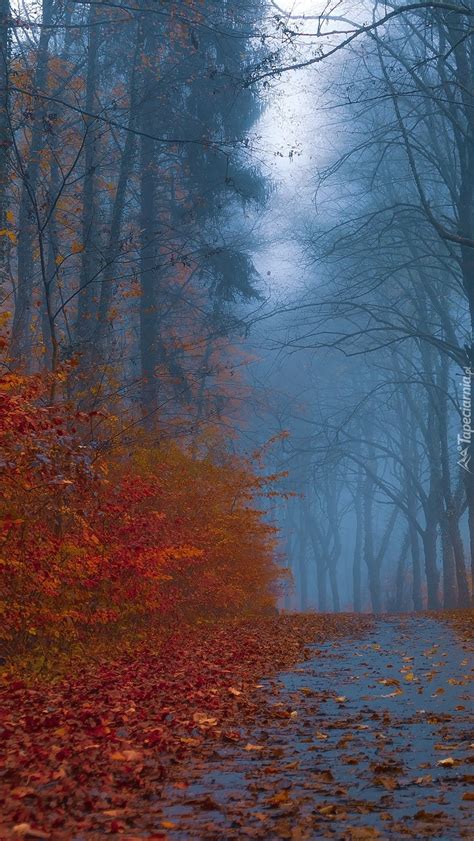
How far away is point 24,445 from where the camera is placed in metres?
9.28

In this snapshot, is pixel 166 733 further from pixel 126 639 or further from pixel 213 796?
pixel 126 639

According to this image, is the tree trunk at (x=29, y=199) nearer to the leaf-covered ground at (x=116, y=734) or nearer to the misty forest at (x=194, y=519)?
the misty forest at (x=194, y=519)

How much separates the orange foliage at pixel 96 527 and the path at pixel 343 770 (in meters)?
3.19

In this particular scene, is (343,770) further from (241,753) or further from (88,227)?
(88,227)

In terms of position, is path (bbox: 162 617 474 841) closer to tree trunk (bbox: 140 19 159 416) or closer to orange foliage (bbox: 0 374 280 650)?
orange foliage (bbox: 0 374 280 650)

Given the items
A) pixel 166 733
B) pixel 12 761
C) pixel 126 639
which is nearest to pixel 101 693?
pixel 166 733

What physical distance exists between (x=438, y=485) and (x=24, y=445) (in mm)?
24878

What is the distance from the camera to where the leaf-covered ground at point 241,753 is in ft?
14.8

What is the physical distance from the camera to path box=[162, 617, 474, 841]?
174 inches

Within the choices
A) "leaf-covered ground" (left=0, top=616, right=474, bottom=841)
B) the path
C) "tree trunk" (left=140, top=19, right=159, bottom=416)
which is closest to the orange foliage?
"leaf-covered ground" (left=0, top=616, right=474, bottom=841)

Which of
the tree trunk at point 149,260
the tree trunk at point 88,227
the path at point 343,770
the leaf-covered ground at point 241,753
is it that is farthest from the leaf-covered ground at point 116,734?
the tree trunk at point 149,260

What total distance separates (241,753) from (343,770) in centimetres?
94

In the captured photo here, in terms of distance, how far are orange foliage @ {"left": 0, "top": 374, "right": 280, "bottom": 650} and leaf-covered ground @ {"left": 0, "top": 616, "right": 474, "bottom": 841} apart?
138 cm

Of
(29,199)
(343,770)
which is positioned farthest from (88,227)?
(343,770)
